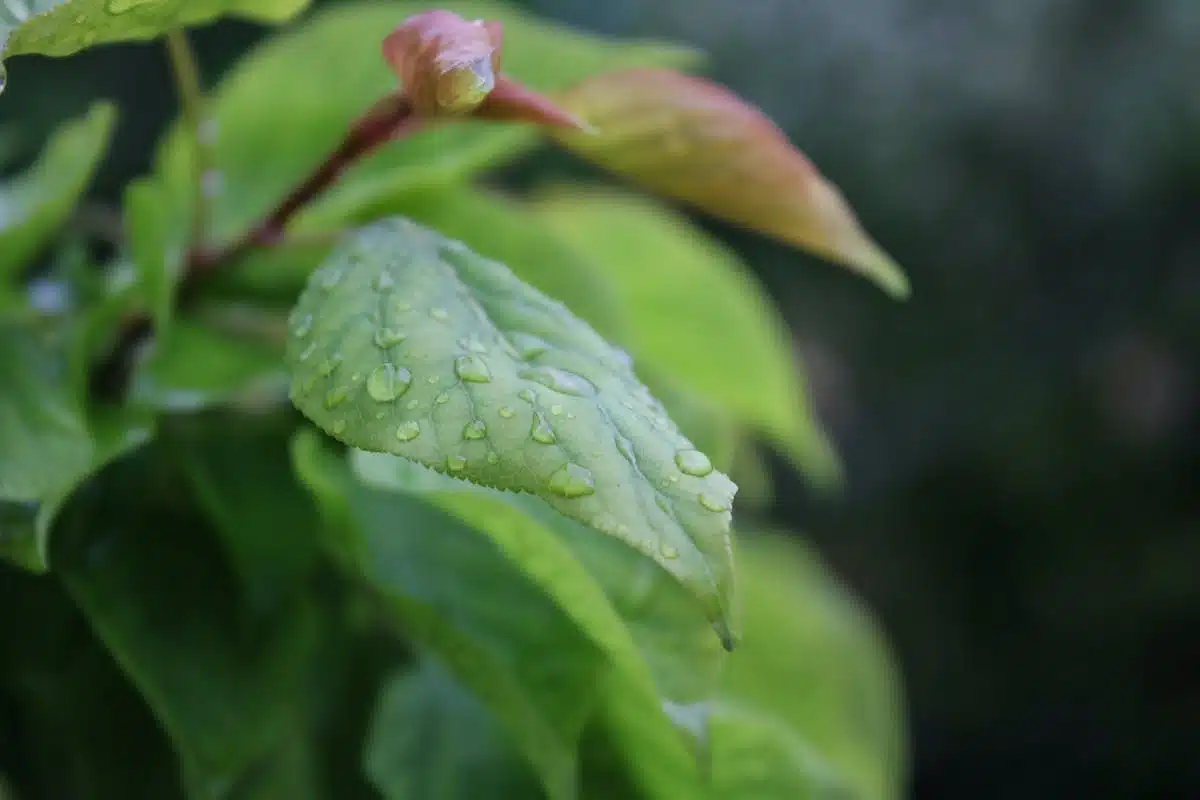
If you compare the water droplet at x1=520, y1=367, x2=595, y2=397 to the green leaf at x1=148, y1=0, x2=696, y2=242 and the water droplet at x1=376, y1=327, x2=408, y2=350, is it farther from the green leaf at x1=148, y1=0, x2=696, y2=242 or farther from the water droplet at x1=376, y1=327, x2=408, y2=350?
the green leaf at x1=148, y1=0, x2=696, y2=242

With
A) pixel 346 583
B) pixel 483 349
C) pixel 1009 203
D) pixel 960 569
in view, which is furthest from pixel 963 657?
pixel 483 349

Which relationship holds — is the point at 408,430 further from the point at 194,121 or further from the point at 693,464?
the point at 194,121

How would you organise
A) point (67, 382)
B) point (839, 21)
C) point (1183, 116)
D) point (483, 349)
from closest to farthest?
1. point (483, 349)
2. point (67, 382)
3. point (1183, 116)
4. point (839, 21)

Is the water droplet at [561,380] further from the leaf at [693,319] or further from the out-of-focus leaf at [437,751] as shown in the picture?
the leaf at [693,319]

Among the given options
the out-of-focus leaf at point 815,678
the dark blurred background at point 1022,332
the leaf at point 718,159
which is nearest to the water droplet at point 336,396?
the leaf at point 718,159

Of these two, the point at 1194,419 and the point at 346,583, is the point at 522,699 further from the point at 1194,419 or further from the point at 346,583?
the point at 1194,419

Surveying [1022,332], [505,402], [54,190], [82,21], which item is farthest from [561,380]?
[1022,332]
